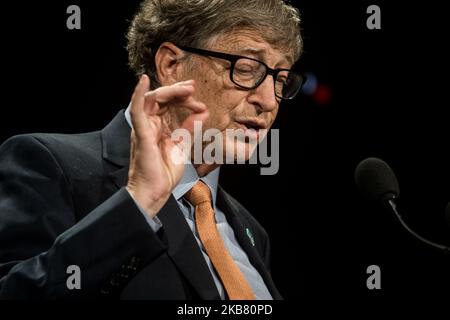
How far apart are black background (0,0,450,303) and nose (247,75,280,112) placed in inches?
35.4

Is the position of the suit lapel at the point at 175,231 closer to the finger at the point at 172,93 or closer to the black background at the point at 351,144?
the finger at the point at 172,93

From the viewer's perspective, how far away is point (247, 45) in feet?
5.67

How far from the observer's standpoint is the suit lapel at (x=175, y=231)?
1.46m

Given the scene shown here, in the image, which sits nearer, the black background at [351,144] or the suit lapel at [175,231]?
the suit lapel at [175,231]

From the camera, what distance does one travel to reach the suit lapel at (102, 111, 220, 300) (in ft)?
4.78

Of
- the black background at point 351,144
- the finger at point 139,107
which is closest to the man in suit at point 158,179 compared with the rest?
the finger at point 139,107

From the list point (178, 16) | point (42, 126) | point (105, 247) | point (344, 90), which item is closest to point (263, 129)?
point (178, 16)

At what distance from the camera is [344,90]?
2803 millimetres

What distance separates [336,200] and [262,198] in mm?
338

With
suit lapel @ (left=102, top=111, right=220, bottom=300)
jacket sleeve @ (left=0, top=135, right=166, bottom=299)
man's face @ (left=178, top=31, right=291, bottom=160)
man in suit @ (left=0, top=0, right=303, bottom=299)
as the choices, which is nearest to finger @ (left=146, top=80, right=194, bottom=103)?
man in suit @ (left=0, top=0, right=303, bottom=299)

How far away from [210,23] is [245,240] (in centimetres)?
62

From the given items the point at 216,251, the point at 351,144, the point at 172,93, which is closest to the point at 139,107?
the point at 172,93

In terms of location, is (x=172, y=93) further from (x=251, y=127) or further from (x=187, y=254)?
(x=251, y=127)

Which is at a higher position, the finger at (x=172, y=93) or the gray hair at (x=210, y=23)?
the gray hair at (x=210, y=23)
